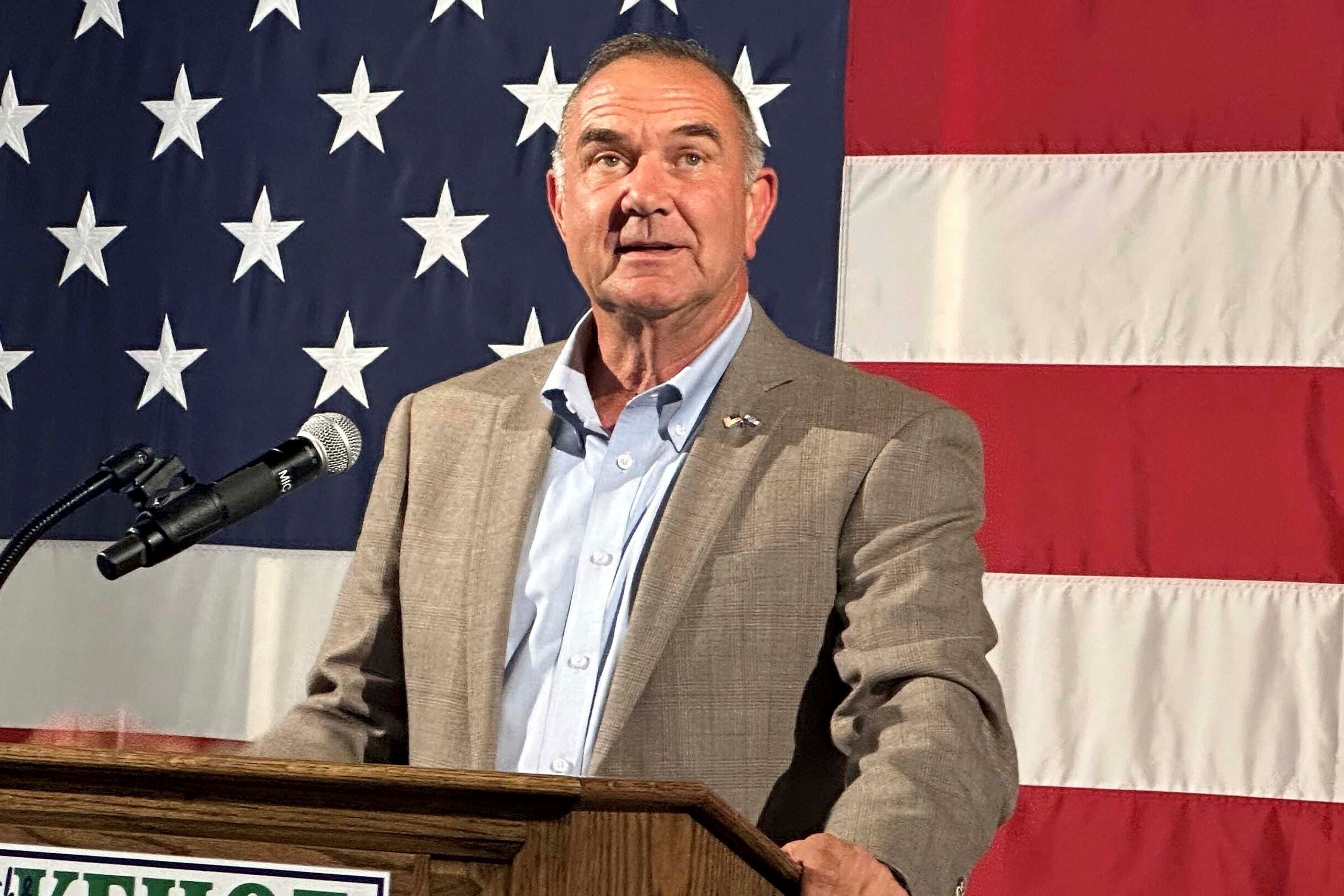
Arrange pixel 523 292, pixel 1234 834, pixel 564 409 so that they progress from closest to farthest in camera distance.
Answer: pixel 564 409
pixel 1234 834
pixel 523 292

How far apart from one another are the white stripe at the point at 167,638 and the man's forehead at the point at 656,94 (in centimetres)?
112

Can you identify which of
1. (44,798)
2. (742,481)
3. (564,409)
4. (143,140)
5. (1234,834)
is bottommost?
(44,798)

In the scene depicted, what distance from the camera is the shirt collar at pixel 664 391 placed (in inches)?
73.3

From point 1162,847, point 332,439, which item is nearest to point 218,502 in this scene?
point 332,439

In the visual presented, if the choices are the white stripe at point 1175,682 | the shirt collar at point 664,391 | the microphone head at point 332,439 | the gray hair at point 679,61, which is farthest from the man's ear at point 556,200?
the white stripe at point 1175,682

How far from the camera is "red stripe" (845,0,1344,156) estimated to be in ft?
8.06

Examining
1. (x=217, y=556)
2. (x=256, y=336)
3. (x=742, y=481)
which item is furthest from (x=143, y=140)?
(x=742, y=481)

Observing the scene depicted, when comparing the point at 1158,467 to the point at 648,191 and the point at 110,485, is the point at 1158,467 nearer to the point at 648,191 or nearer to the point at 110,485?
the point at 648,191

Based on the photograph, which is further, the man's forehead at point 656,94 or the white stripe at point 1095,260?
the white stripe at point 1095,260

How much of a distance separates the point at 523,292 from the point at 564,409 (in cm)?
86

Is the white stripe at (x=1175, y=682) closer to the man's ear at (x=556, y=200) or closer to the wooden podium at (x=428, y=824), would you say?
the man's ear at (x=556, y=200)

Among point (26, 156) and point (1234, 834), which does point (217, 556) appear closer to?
point (26, 156)

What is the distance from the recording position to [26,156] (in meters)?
2.98

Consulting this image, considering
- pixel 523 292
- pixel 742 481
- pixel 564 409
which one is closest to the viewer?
pixel 742 481
